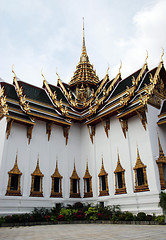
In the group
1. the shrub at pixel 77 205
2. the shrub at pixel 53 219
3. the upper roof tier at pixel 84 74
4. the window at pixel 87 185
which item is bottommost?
the shrub at pixel 53 219

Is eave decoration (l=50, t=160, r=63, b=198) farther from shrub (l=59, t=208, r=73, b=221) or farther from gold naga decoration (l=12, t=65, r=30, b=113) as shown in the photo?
gold naga decoration (l=12, t=65, r=30, b=113)

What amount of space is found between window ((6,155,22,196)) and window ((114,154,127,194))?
16.2 feet

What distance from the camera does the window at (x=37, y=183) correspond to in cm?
1080

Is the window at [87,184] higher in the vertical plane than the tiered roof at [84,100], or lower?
lower

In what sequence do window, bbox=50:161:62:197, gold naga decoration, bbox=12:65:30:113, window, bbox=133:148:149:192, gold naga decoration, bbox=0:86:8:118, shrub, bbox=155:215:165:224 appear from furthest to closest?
window, bbox=50:161:62:197 < gold naga decoration, bbox=12:65:30:113 < gold naga decoration, bbox=0:86:8:118 < window, bbox=133:148:149:192 < shrub, bbox=155:215:165:224

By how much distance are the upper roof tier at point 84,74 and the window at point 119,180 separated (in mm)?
8971

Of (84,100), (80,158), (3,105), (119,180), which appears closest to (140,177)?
(119,180)

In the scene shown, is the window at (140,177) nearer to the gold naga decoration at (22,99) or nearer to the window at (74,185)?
the window at (74,185)

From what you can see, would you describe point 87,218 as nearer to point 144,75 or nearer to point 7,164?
point 7,164

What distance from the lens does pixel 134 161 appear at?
10320mm

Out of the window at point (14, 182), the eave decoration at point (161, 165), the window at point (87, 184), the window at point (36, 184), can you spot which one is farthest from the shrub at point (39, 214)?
the eave decoration at point (161, 165)

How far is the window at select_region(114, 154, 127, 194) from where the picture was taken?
1037cm

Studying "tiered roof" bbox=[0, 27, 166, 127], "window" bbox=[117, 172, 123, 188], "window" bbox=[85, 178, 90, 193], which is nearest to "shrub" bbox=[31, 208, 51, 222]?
"window" bbox=[85, 178, 90, 193]

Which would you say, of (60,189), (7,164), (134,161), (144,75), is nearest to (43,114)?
(7,164)
